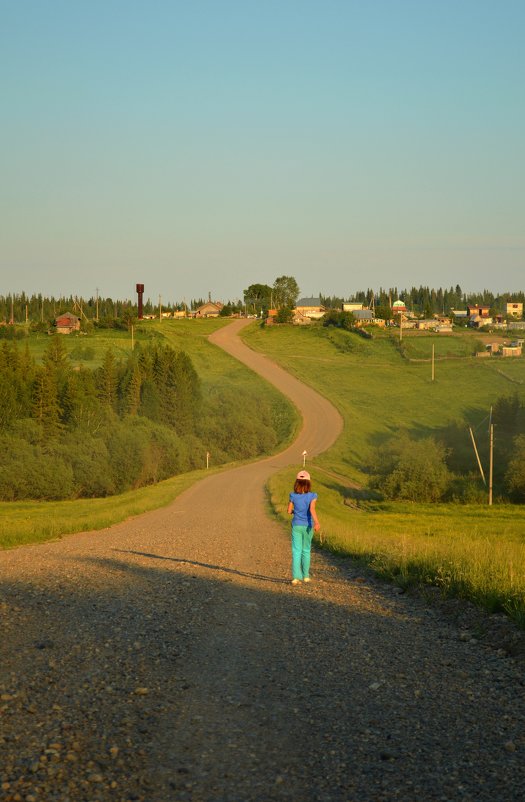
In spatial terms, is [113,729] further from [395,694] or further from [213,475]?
[213,475]

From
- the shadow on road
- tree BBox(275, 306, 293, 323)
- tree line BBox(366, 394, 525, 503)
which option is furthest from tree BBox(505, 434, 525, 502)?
tree BBox(275, 306, 293, 323)

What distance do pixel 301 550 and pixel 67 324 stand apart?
427 feet

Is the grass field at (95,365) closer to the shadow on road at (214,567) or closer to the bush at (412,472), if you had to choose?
the shadow on road at (214,567)

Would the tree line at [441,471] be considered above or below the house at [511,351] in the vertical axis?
below

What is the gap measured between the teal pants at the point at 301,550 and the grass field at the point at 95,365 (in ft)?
39.4

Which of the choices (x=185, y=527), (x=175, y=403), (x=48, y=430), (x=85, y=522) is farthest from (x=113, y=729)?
(x=175, y=403)

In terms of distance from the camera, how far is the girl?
14047 mm

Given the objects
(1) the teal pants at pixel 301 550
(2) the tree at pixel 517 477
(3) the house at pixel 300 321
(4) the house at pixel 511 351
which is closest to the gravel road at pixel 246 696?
(1) the teal pants at pixel 301 550

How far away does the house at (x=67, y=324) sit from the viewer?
434 ft

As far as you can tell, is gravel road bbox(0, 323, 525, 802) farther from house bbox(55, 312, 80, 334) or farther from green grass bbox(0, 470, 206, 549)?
house bbox(55, 312, 80, 334)

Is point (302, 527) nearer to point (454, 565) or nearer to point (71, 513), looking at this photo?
point (454, 565)

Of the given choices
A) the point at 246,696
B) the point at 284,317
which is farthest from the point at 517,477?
the point at 284,317

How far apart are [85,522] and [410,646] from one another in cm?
2270

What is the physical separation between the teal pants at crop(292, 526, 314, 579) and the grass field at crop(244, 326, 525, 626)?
153 centimetres
